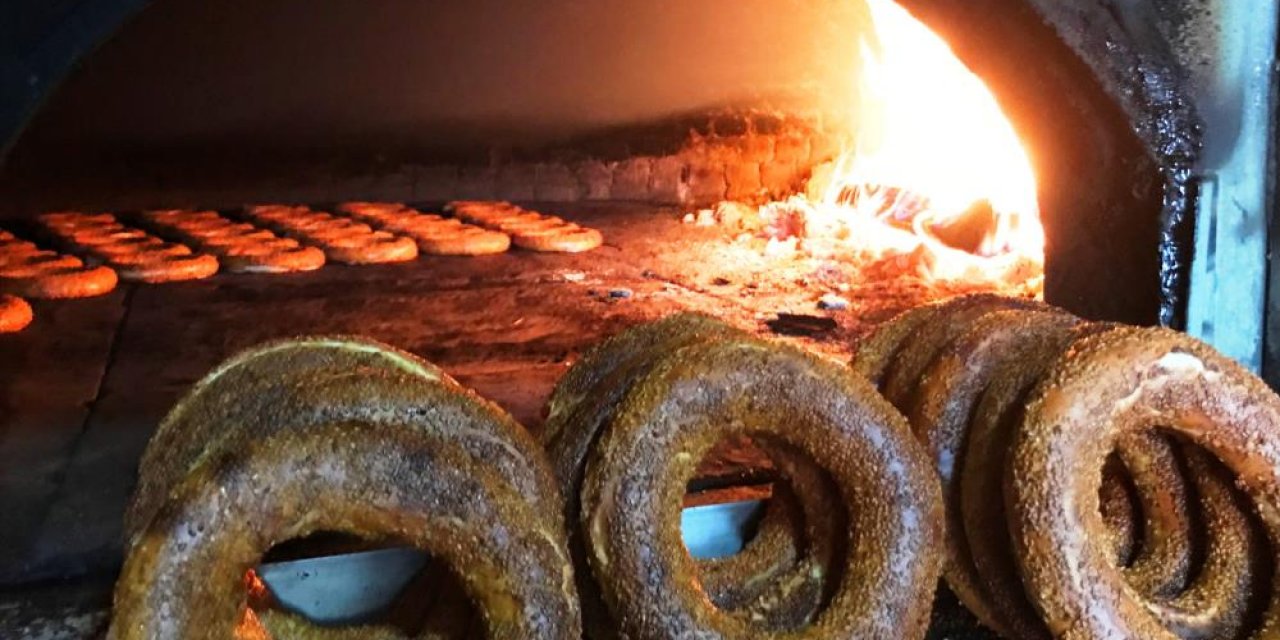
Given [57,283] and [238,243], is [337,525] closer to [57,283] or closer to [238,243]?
[57,283]

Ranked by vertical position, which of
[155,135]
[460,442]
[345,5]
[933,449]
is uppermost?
[345,5]

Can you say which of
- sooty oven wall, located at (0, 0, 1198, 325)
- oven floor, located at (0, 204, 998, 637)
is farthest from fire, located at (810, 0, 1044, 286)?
oven floor, located at (0, 204, 998, 637)

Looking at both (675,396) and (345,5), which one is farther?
(345,5)

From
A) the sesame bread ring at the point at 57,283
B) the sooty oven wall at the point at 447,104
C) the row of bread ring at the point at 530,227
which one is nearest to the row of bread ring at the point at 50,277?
the sesame bread ring at the point at 57,283

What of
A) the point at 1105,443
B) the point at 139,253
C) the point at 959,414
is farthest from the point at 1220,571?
the point at 139,253

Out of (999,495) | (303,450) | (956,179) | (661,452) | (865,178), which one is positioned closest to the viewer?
(303,450)

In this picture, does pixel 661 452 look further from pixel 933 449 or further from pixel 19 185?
pixel 19 185

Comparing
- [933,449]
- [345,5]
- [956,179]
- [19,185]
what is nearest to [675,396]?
[933,449]
